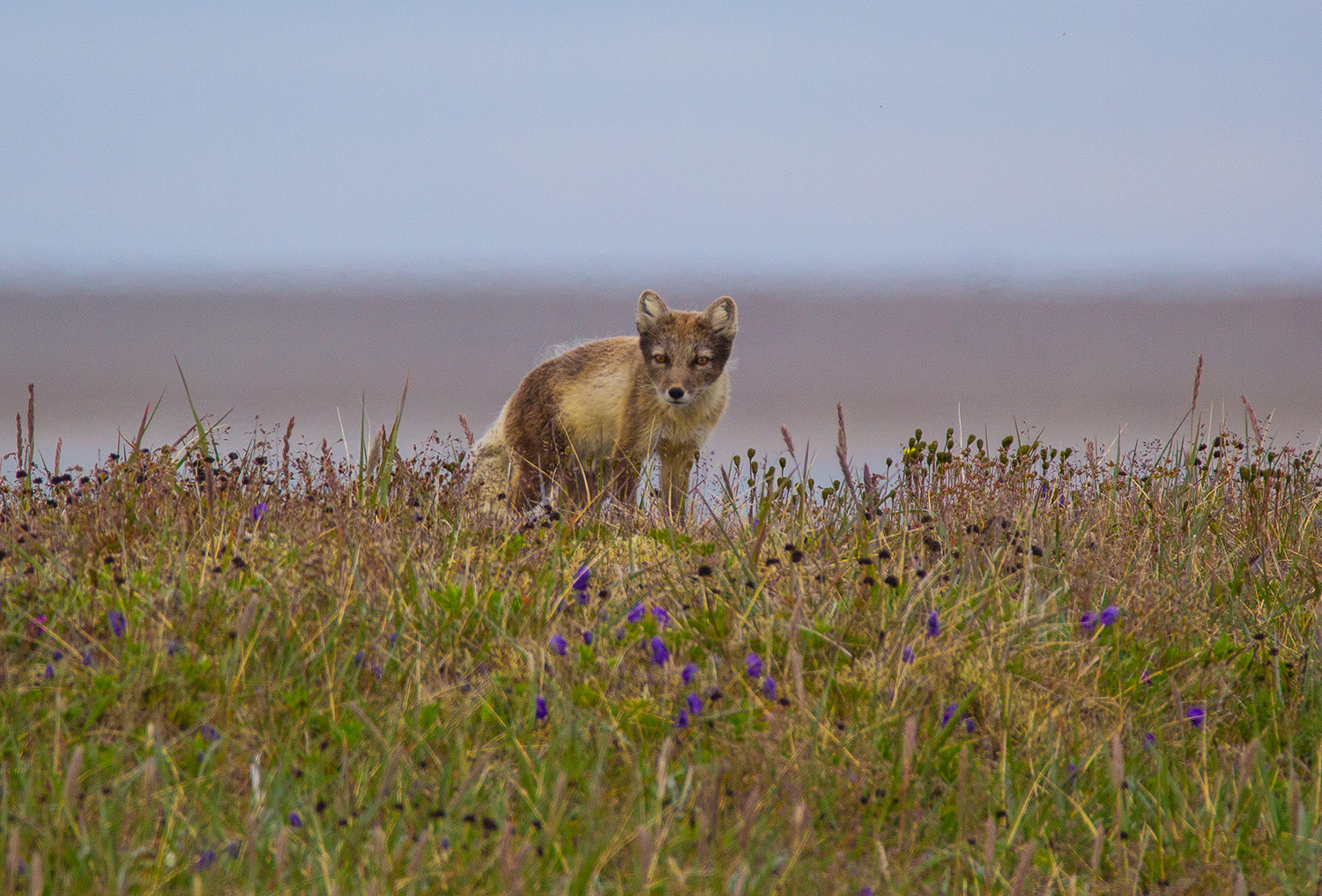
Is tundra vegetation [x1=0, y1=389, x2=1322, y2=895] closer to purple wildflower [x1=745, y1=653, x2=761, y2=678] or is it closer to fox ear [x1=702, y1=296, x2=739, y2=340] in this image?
purple wildflower [x1=745, y1=653, x2=761, y2=678]

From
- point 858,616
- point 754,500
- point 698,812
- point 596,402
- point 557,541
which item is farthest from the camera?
point 596,402

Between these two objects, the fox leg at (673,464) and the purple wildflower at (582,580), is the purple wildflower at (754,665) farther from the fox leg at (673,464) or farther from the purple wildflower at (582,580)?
the fox leg at (673,464)

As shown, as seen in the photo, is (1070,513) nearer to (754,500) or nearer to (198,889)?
(754,500)

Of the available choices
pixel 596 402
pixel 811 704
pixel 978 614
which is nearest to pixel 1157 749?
pixel 978 614

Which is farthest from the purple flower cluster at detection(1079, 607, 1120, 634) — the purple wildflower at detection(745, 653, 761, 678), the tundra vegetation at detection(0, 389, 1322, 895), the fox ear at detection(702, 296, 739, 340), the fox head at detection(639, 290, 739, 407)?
the fox ear at detection(702, 296, 739, 340)

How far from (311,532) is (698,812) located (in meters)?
2.25

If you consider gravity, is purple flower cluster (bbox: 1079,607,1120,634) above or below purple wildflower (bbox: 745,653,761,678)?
above

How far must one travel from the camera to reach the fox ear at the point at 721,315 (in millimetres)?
8250

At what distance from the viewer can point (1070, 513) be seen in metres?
6.08

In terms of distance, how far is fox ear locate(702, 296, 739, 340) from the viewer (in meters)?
8.25

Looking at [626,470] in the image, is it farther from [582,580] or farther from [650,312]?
[582,580]

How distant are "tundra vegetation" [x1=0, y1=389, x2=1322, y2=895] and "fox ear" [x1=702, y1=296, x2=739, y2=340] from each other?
3.31 m

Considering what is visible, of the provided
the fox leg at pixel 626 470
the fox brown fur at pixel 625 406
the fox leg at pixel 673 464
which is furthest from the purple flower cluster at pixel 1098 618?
the fox leg at pixel 673 464

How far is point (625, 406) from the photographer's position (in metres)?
8.28
